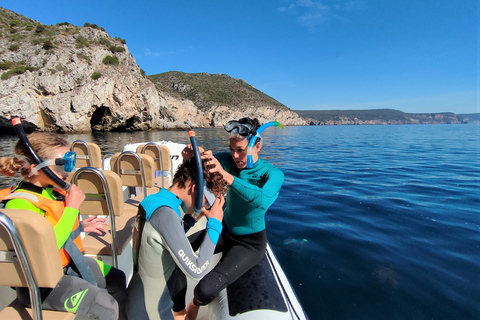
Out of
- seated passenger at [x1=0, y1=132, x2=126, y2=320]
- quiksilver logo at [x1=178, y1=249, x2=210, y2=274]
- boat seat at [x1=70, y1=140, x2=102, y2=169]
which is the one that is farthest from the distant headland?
quiksilver logo at [x1=178, y1=249, x2=210, y2=274]

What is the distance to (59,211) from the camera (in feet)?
5.73

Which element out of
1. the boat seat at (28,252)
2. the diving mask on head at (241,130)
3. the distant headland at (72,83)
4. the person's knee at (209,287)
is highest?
the distant headland at (72,83)

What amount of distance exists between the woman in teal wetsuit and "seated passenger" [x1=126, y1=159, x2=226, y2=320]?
1.13 feet

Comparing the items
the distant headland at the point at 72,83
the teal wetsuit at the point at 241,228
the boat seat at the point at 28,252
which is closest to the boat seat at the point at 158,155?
the teal wetsuit at the point at 241,228

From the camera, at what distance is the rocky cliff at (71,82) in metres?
32.6

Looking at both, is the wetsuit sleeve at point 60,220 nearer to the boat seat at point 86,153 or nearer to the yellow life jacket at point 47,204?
the yellow life jacket at point 47,204

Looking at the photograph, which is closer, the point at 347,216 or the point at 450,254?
the point at 450,254

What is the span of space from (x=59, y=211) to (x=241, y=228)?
4.90ft

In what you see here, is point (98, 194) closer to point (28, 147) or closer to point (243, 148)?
point (28, 147)

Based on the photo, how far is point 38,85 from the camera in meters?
34.1

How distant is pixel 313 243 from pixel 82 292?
12.5ft

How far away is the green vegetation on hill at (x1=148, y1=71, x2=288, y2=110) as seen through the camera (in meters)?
102

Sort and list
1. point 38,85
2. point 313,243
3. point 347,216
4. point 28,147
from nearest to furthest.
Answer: point 28,147 → point 313,243 → point 347,216 → point 38,85

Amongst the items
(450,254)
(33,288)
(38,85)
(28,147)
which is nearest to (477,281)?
(450,254)
